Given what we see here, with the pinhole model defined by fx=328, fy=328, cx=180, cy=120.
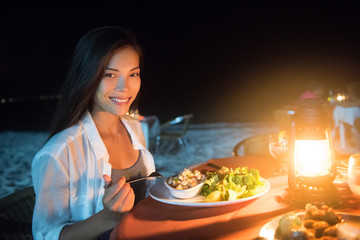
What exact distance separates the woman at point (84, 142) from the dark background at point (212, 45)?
1254cm

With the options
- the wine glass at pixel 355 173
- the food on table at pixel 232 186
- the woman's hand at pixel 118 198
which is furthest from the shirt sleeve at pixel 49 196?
the wine glass at pixel 355 173

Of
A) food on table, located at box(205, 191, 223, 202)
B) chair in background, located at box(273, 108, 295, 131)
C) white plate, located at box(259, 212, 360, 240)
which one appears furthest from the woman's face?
chair in background, located at box(273, 108, 295, 131)

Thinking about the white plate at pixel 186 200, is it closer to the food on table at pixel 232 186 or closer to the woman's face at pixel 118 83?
the food on table at pixel 232 186

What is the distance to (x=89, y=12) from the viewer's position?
1842 cm

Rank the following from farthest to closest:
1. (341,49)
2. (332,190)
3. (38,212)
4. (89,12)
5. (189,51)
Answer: (189,51) < (89,12) < (341,49) < (38,212) < (332,190)

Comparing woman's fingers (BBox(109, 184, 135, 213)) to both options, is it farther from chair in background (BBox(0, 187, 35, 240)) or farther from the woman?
chair in background (BBox(0, 187, 35, 240))

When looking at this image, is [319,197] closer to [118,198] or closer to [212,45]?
[118,198]

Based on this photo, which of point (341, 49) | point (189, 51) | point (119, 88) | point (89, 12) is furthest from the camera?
point (189, 51)

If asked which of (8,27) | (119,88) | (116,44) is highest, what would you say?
(8,27)

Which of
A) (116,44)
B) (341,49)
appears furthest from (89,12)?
(116,44)

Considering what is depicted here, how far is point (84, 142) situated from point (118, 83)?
1.11 feet

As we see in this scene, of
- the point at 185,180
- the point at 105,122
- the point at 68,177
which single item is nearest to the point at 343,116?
the point at 105,122

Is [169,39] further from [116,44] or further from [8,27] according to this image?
[116,44]

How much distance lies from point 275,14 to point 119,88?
17.9 meters
